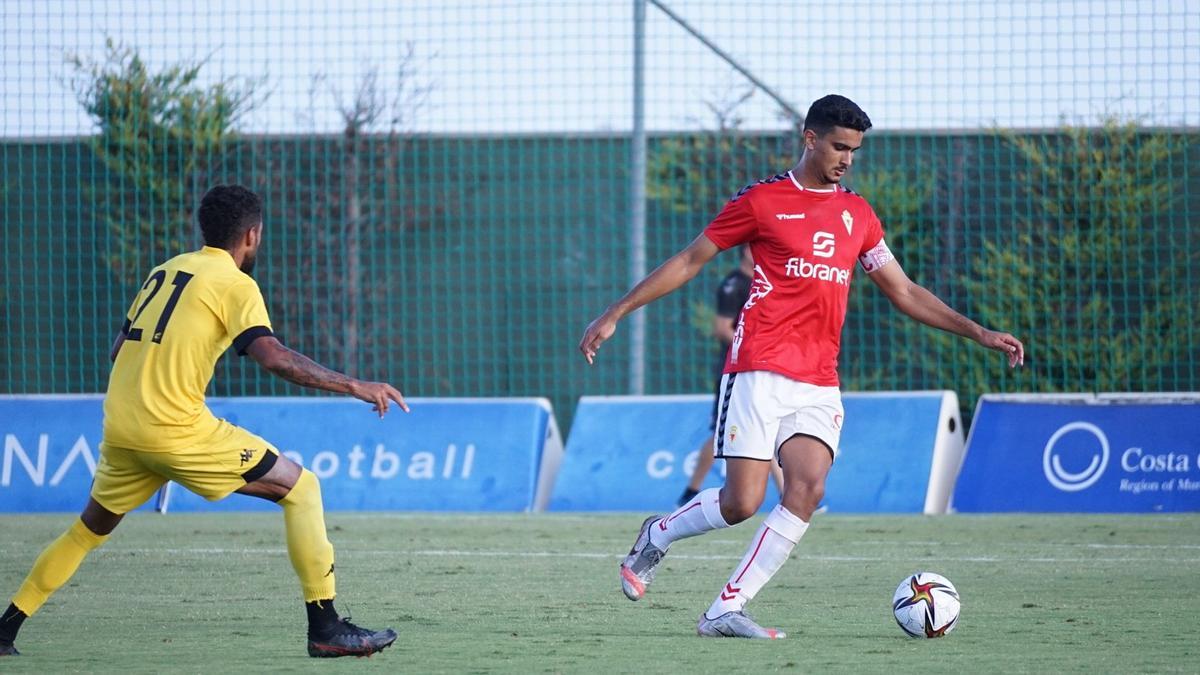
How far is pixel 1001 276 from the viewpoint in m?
16.1

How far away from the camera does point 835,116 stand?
6988 millimetres

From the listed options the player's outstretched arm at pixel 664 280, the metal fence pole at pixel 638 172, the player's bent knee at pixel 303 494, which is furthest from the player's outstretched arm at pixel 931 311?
the metal fence pole at pixel 638 172

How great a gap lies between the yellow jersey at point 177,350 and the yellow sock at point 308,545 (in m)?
0.39

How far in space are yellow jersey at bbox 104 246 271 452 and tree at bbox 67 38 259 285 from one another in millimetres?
11159

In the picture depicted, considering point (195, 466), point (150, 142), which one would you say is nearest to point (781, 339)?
point (195, 466)

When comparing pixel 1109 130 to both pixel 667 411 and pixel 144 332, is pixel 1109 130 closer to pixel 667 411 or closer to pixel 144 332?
pixel 667 411

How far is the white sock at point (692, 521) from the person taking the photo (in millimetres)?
7191

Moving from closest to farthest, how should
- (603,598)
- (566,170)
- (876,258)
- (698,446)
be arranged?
(876,258), (603,598), (698,446), (566,170)

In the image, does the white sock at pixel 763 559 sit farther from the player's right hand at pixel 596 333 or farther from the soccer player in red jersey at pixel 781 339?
the player's right hand at pixel 596 333

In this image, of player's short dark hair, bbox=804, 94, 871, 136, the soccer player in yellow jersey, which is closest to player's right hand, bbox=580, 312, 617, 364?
the soccer player in yellow jersey

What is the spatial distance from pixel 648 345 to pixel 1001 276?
3634mm

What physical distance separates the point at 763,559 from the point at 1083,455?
7472 mm

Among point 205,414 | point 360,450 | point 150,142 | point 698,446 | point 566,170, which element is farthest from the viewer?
point 566,170

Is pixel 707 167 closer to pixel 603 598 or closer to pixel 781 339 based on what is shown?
pixel 603 598
